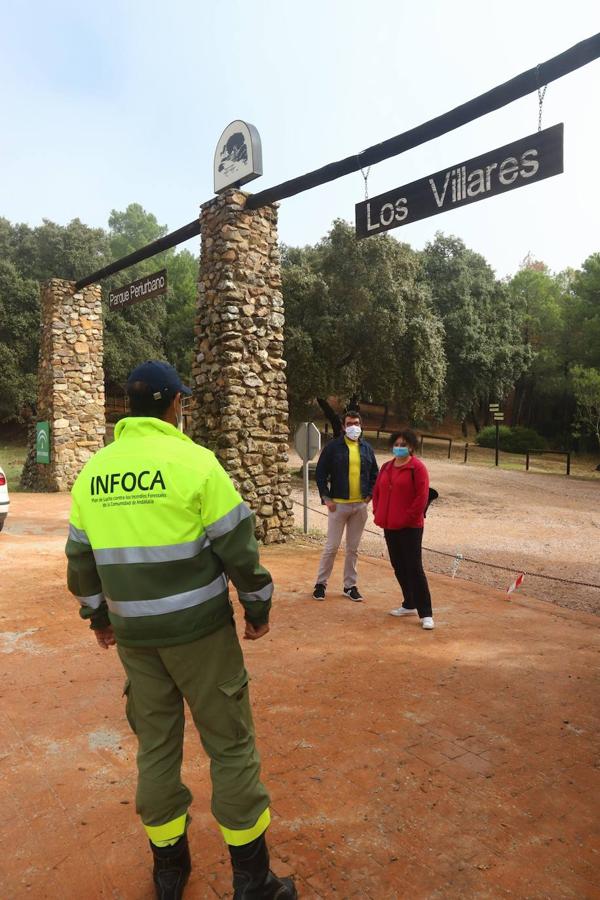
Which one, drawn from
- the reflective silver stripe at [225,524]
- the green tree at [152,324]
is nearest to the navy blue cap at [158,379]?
the reflective silver stripe at [225,524]

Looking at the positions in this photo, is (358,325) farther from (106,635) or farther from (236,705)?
(236,705)

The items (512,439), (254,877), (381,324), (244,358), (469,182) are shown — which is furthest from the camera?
(512,439)

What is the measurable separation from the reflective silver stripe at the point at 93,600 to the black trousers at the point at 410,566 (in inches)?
129

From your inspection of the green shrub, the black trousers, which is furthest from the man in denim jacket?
the green shrub

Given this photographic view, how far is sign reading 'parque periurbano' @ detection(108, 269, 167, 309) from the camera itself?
33.8 ft

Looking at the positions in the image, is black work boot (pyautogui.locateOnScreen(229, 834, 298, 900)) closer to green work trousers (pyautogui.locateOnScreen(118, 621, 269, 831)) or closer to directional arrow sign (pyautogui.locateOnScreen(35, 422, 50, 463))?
green work trousers (pyautogui.locateOnScreen(118, 621, 269, 831))

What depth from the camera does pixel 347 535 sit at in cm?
602

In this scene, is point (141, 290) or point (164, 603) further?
point (141, 290)

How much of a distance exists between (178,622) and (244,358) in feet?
21.7

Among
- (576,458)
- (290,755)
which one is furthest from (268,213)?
(576,458)

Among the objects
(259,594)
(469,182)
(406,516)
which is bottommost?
(406,516)

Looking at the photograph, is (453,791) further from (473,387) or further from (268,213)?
(473,387)

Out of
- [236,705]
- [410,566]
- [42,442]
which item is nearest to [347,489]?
[410,566]

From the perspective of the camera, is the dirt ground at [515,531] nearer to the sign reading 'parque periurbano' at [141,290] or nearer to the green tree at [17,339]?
the sign reading 'parque periurbano' at [141,290]
